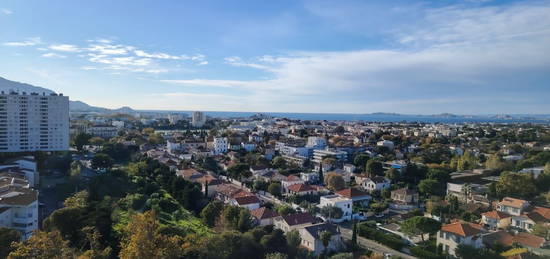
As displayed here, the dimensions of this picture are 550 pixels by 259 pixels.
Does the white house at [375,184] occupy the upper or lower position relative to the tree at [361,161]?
lower

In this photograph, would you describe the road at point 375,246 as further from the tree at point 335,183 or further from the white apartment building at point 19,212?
the white apartment building at point 19,212

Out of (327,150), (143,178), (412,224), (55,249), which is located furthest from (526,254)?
(327,150)

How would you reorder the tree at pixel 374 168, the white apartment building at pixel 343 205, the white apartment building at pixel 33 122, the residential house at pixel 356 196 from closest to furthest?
the white apartment building at pixel 343 205 < the residential house at pixel 356 196 < the tree at pixel 374 168 < the white apartment building at pixel 33 122

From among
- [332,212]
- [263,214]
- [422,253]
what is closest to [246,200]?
[263,214]

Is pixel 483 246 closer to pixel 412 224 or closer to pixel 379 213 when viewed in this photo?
pixel 412 224

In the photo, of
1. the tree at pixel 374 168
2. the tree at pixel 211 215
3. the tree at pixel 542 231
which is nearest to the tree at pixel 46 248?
the tree at pixel 211 215

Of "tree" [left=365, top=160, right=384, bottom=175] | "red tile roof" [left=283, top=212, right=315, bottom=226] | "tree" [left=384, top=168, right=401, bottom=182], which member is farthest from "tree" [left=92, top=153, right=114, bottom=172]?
"tree" [left=384, top=168, right=401, bottom=182]

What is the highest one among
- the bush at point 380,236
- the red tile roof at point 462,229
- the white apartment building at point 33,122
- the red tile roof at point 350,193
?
the white apartment building at point 33,122
